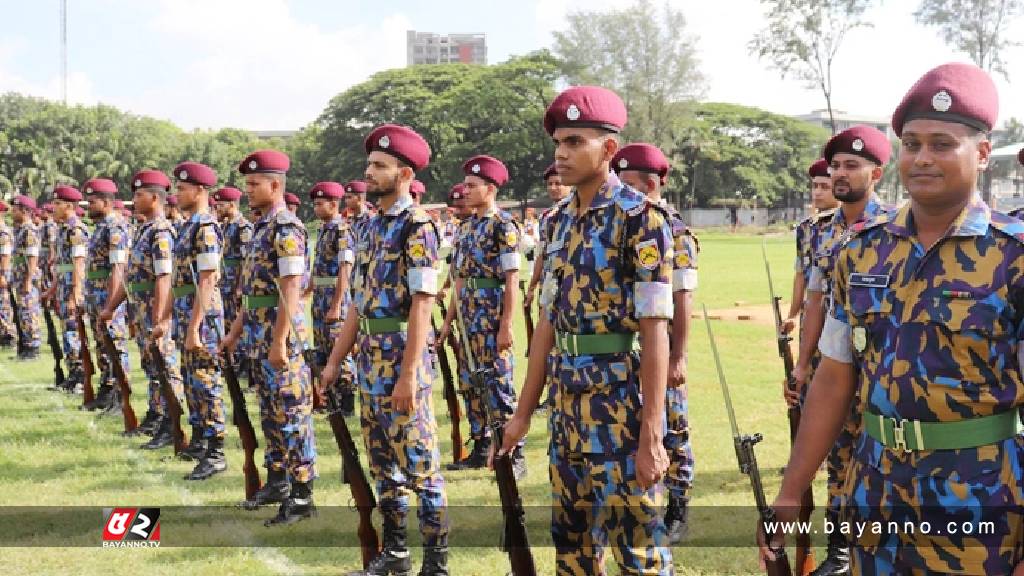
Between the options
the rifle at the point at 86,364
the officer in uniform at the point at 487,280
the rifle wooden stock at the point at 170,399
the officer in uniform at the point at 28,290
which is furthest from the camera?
the officer in uniform at the point at 28,290

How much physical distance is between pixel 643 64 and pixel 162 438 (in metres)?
48.2

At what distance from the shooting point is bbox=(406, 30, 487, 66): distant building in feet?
546

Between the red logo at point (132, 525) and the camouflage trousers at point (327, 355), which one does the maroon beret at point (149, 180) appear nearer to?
the camouflage trousers at point (327, 355)

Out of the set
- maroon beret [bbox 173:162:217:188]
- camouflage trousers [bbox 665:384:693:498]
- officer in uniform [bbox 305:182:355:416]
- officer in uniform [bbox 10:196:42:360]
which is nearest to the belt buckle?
camouflage trousers [bbox 665:384:693:498]

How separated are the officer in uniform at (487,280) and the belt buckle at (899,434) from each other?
14.9 ft

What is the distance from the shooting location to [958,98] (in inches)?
92.3

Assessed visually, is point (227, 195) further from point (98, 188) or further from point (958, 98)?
point (958, 98)

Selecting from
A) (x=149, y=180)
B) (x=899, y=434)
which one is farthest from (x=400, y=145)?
(x=149, y=180)

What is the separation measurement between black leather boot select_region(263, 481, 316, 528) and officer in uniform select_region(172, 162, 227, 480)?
141 cm

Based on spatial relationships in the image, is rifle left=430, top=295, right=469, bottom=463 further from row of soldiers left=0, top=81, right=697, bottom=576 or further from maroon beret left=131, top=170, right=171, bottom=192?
maroon beret left=131, top=170, right=171, bottom=192

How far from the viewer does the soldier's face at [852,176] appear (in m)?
4.66

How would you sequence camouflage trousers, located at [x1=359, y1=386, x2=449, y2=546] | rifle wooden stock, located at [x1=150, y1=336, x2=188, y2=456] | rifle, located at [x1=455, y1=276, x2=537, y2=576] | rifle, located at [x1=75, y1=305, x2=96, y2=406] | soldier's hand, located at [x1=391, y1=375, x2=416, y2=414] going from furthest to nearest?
rifle, located at [x1=75, y1=305, x2=96, y2=406]
rifle wooden stock, located at [x1=150, y1=336, x2=188, y2=456]
camouflage trousers, located at [x1=359, y1=386, x2=449, y2=546]
soldier's hand, located at [x1=391, y1=375, x2=416, y2=414]
rifle, located at [x1=455, y1=276, x2=537, y2=576]

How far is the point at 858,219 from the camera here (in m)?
4.80

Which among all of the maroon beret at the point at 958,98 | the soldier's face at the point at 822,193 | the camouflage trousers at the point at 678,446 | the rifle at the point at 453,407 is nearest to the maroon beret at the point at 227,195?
the rifle at the point at 453,407
